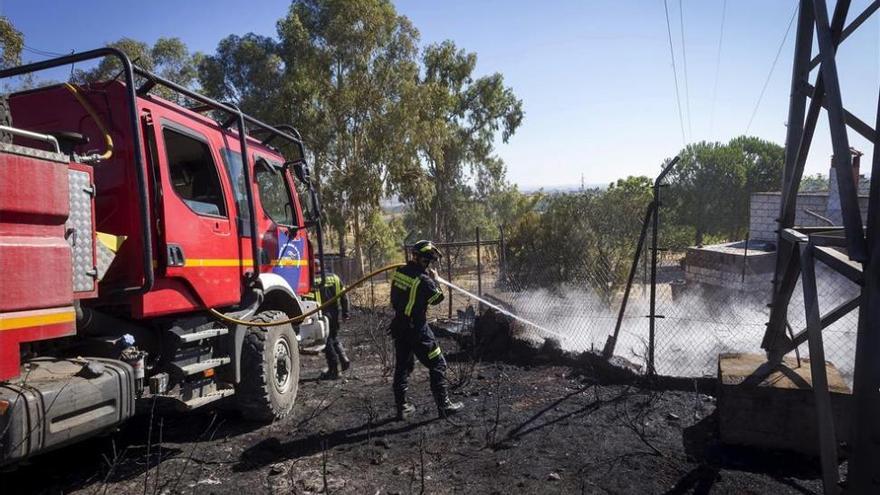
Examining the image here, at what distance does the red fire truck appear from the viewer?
121 inches

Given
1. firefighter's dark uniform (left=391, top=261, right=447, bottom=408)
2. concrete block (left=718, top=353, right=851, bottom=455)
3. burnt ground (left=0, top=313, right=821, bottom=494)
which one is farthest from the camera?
firefighter's dark uniform (left=391, top=261, right=447, bottom=408)

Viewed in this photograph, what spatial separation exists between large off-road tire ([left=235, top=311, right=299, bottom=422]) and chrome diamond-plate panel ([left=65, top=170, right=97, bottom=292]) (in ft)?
5.80

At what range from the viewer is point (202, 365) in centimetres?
461

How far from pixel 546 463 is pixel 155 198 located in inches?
141

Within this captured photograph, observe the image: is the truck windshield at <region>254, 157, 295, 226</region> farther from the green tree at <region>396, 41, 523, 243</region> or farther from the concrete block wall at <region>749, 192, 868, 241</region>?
the green tree at <region>396, 41, 523, 243</region>

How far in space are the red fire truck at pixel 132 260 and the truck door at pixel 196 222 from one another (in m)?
0.01

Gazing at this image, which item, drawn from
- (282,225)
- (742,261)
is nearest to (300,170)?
(282,225)

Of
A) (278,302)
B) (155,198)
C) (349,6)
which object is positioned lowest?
(278,302)

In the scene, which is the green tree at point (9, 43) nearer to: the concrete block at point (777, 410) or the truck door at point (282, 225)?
the truck door at point (282, 225)

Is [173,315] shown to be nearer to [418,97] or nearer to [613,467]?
[613,467]

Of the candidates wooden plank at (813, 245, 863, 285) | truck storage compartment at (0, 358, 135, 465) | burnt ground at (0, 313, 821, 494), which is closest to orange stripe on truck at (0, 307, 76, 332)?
truck storage compartment at (0, 358, 135, 465)

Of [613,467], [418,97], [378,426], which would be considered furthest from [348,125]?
[613,467]

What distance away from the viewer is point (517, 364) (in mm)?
7418

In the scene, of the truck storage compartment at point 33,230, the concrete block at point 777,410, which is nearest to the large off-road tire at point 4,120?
the truck storage compartment at point 33,230
